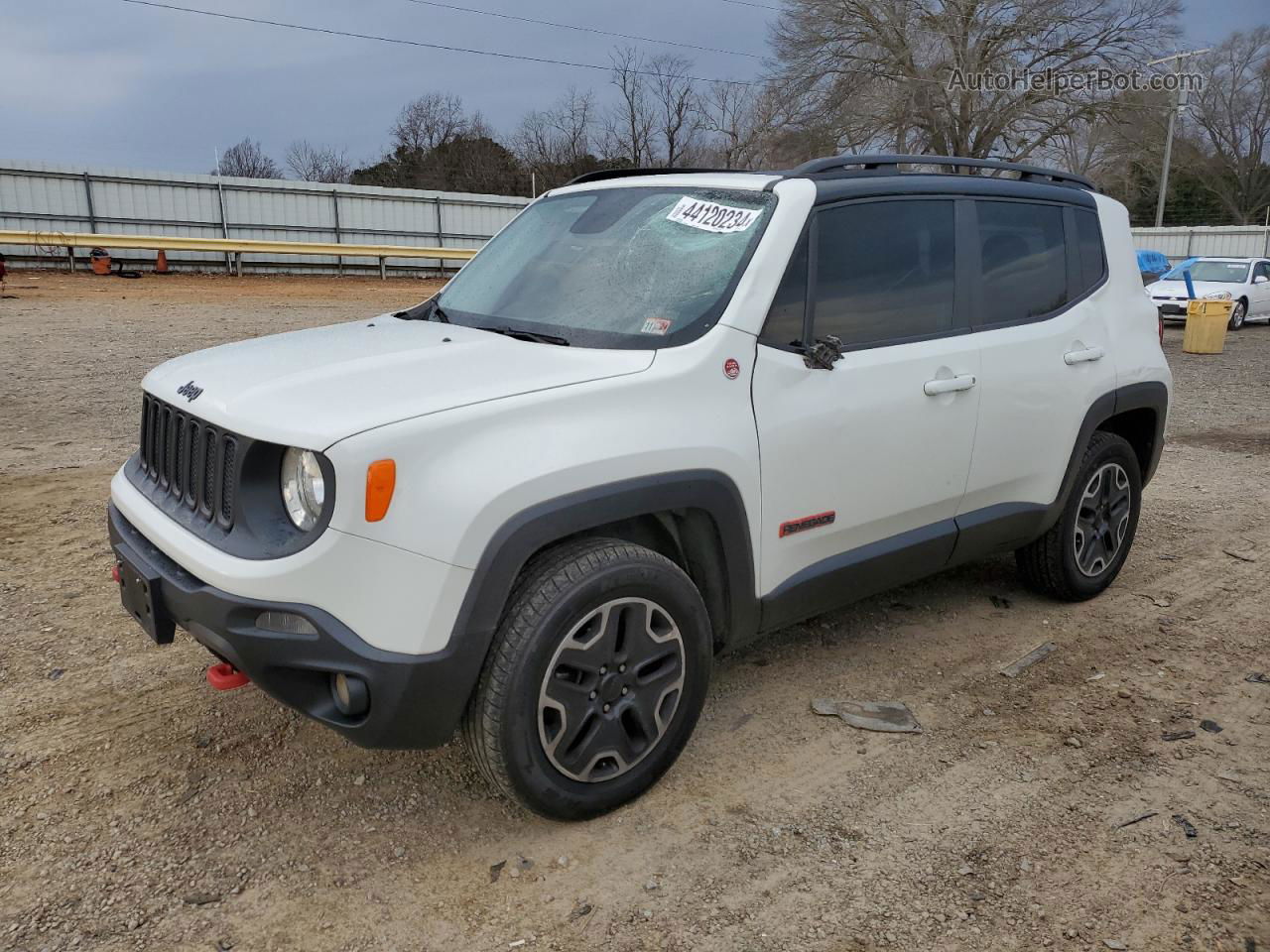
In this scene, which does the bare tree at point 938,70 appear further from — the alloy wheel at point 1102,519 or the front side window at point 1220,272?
the alloy wheel at point 1102,519

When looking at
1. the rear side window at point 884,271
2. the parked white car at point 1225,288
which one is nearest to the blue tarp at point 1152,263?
the parked white car at point 1225,288

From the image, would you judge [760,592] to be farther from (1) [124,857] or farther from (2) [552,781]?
(1) [124,857]

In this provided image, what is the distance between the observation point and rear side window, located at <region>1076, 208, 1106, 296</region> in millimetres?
4484

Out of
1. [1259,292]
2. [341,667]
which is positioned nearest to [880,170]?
[341,667]

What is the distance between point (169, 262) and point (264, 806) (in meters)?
25.7

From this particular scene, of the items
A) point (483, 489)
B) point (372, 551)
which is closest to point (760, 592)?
point (483, 489)

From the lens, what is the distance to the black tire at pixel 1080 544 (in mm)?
4488

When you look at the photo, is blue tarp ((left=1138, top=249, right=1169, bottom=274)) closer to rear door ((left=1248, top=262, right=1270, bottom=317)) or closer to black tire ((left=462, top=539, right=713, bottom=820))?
rear door ((left=1248, top=262, right=1270, bottom=317))

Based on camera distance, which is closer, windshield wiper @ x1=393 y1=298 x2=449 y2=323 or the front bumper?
the front bumper

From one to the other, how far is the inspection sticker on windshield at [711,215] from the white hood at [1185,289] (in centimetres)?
1957

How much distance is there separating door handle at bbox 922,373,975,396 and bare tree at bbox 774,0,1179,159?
35.0 meters

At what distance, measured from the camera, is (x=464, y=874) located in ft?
9.11

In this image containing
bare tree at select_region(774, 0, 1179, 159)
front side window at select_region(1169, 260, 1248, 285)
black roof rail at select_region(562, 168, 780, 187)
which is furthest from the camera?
bare tree at select_region(774, 0, 1179, 159)

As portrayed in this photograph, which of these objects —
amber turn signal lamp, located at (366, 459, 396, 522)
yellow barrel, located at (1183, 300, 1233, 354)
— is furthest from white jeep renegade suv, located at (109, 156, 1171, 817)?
yellow barrel, located at (1183, 300, 1233, 354)
